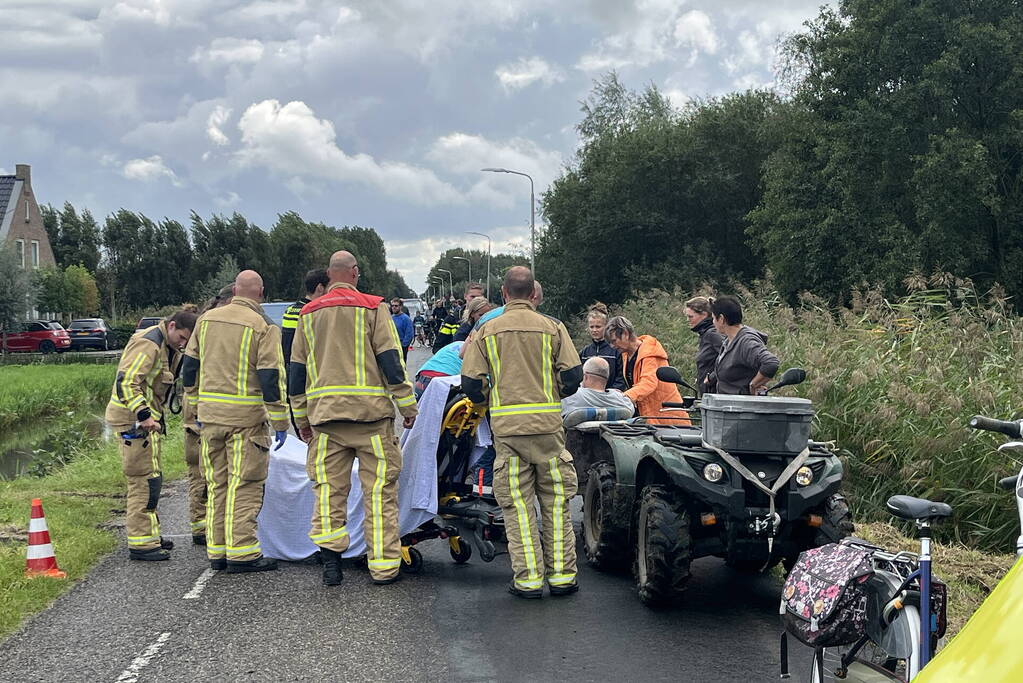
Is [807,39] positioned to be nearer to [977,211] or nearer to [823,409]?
[977,211]

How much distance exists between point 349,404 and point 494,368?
102cm

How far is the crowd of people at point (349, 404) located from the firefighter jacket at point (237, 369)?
0.03 feet

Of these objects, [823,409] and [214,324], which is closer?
[214,324]

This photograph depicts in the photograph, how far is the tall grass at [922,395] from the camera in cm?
873

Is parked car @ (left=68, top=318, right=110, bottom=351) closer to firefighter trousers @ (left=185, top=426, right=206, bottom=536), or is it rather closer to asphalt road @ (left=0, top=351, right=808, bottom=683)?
firefighter trousers @ (left=185, top=426, right=206, bottom=536)

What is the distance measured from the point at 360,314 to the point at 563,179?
128ft

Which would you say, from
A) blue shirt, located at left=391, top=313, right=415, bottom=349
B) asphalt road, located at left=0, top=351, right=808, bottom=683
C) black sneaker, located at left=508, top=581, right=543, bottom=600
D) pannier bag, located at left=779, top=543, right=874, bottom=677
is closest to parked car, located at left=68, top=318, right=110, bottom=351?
blue shirt, located at left=391, top=313, right=415, bottom=349

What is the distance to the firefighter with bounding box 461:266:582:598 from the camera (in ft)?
22.8

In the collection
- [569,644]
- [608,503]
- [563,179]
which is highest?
[563,179]

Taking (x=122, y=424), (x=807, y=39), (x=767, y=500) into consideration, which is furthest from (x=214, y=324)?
(x=807, y=39)

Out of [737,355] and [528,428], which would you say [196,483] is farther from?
[737,355]

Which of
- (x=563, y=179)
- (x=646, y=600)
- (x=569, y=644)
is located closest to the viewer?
(x=569, y=644)

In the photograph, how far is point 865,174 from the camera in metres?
30.9

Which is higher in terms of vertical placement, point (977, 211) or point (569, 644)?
point (977, 211)
